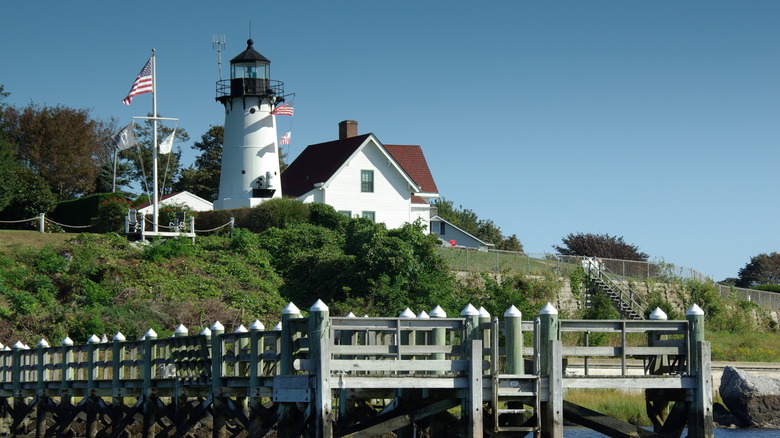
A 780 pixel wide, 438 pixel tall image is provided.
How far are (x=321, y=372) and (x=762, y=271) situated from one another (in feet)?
289

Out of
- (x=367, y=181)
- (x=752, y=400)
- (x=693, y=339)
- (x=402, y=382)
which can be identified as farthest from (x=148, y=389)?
(x=367, y=181)

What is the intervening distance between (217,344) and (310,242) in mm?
26063

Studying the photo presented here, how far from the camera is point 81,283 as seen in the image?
4084 cm

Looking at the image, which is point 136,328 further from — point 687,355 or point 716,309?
point 716,309

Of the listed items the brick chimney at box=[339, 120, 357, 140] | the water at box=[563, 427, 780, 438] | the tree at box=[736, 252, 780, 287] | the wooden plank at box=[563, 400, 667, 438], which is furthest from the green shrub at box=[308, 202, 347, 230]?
the tree at box=[736, 252, 780, 287]

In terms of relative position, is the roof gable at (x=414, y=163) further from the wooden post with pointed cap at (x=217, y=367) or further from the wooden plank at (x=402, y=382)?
the wooden plank at (x=402, y=382)

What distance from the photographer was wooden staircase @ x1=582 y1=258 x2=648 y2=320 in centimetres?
4800

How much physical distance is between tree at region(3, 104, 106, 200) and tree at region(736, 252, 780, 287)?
56.6m

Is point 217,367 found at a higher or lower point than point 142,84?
lower

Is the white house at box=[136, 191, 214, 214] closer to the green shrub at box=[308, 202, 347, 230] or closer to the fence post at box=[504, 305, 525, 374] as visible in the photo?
the green shrub at box=[308, 202, 347, 230]

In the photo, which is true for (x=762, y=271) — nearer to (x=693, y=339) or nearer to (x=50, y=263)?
(x=50, y=263)

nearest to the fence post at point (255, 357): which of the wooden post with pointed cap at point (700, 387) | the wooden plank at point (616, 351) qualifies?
the wooden plank at point (616, 351)

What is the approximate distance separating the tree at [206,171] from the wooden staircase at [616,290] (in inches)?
1170

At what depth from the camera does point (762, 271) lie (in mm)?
99438
